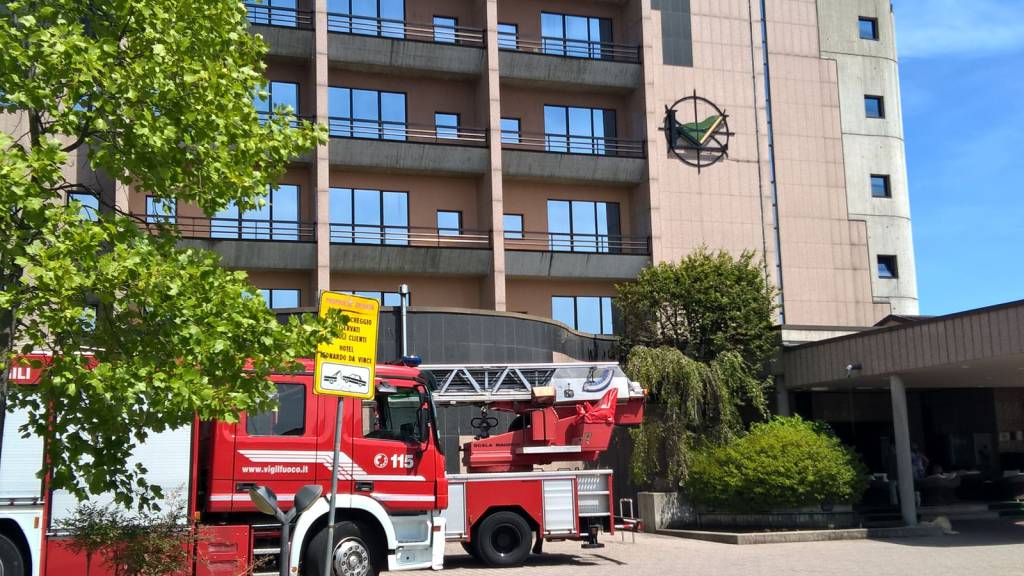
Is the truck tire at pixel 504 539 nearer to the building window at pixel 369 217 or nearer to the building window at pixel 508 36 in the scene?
the building window at pixel 369 217

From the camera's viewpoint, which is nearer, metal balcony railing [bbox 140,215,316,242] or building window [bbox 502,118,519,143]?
metal balcony railing [bbox 140,215,316,242]

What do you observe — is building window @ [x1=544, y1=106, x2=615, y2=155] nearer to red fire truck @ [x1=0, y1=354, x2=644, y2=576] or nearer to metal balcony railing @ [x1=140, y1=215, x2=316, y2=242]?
metal balcony railing @ [x1=140, y1=215, x2=316, y2=242]

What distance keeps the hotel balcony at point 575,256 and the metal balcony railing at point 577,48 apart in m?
6.57

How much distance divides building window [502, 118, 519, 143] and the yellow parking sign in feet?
88.9

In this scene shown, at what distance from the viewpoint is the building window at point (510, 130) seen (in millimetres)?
36969

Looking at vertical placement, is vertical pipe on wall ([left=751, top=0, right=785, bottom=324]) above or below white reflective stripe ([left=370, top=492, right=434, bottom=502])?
above

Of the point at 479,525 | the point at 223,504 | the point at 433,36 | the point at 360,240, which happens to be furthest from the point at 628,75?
the point at 223,504

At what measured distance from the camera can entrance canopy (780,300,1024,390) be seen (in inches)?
896

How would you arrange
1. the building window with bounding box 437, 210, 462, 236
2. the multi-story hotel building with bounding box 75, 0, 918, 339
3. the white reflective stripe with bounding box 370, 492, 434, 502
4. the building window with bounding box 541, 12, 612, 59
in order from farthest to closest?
the building window with bounding box 541, 12, 612, 59, the building window with bounding box 437, 210, 462, 236, the multi-story hotel building with bounding box 75, 0, 918, 339, the white reflective stripe with bounding box 370, 492, 434, 502

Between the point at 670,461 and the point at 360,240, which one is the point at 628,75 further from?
the point at 670,461

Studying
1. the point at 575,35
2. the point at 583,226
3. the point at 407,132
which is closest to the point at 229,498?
the point at 407,132

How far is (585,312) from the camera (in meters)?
36.9

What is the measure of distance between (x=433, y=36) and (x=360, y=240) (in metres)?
7.77

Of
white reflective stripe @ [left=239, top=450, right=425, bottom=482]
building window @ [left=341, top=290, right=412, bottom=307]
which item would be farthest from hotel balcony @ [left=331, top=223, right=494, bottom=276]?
white reflective stripe @ [left=239, top=450, right=425, bottom=482]
